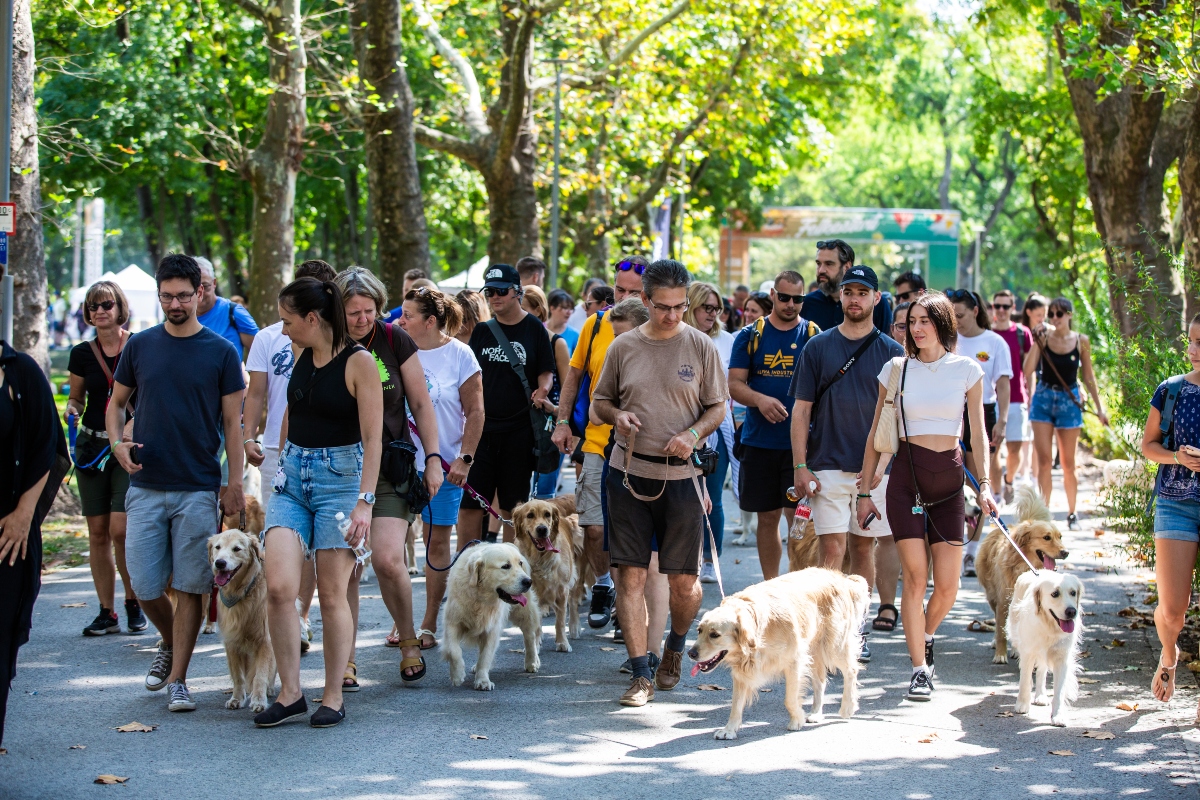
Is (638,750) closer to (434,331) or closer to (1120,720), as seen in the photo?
(1120,720)

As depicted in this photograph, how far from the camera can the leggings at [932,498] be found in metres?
6.80

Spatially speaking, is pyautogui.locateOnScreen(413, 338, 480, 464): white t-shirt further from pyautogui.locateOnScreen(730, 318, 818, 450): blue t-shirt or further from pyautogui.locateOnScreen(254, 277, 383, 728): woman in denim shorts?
pyautogui.locateOnScreen(730, 318, 818, 450): blue t-shirt

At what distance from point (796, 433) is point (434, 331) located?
2.24m

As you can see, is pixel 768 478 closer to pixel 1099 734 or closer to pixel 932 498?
pixel 932 498

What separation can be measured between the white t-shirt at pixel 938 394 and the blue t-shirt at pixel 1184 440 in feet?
3.25

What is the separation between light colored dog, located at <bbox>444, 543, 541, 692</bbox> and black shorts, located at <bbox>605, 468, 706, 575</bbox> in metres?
0.63

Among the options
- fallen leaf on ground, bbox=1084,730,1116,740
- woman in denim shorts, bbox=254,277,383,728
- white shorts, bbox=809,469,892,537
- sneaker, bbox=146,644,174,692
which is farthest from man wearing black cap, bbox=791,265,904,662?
sneaker, bbox=146,644,174,692

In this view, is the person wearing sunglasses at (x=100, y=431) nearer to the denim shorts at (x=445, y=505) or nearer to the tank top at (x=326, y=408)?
the denim shorts at (x=445, y=505)

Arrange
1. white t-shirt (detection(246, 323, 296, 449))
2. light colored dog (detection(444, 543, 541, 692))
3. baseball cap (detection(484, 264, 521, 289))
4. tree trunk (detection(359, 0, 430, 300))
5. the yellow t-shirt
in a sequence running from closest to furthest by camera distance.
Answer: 1. light colored dog (detection(444, 543, 541, 692))
2. white t-shirt (detection(246, 323, 296, 449))
3. the yellow t-shirt
4. baseball cap (detection(484, 264, 521, 289))
5. tree trunk (detection(359, 0, 430, 300))

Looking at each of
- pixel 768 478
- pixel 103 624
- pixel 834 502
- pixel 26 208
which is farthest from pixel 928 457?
pixel 26 208

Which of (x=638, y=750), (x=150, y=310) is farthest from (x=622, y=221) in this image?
(x=638, y=750)

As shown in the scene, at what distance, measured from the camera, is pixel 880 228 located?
36.1m

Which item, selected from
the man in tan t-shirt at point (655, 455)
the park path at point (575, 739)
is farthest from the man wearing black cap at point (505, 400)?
the man in tan t-shirt at point (655, 455)

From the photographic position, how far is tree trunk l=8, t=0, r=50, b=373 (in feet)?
38.6
